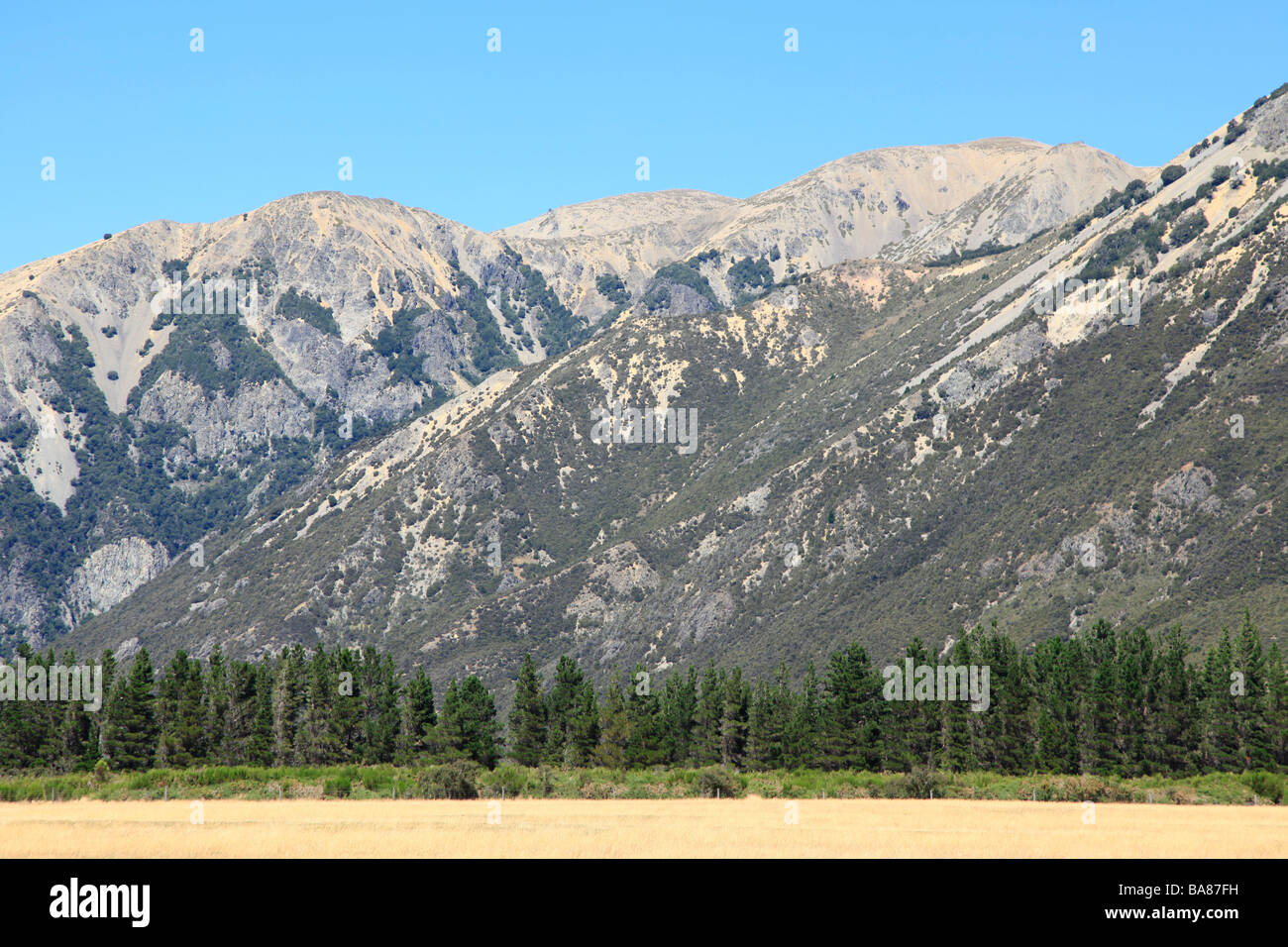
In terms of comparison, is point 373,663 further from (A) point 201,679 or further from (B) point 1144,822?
(B) point 1144,822

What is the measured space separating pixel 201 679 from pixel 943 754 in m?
60.5

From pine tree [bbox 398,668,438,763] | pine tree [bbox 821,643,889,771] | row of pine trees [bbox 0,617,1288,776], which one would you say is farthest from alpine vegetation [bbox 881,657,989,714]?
pine tree [bbox 398,668,438,763]

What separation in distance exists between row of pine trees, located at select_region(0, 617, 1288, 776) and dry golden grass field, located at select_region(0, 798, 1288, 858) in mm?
29128

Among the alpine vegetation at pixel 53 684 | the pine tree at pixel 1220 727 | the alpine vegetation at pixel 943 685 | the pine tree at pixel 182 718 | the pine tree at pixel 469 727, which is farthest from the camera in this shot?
the alpine vegetation at pixel 53 684

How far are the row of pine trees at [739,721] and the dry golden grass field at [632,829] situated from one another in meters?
29.1

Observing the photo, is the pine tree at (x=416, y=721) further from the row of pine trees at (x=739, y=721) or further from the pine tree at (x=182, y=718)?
the pine tree at (x=182, y=718)

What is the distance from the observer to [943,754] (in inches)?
4178

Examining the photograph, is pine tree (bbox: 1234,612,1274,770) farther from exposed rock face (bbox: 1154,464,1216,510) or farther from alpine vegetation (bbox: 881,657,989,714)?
exposed rock face (bbox: 1154,464,1216,510)

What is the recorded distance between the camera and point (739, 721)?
113m

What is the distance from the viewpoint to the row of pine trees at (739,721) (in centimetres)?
10394

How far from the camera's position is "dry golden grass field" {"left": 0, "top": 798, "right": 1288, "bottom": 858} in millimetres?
49531

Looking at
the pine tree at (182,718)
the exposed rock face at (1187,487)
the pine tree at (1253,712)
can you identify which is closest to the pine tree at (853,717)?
the pine tree at (1253,712)

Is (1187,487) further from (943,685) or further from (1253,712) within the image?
(943,685)
